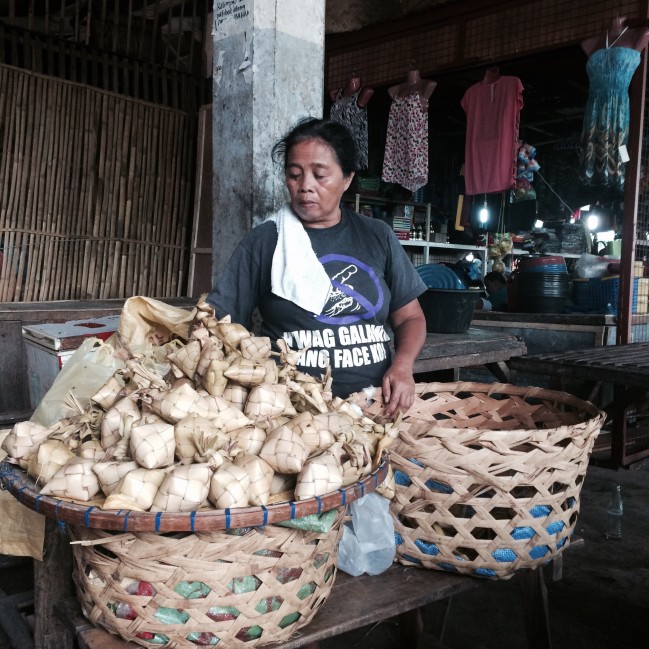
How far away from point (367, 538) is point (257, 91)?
210 centimetres

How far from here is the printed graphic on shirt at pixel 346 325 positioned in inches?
78.4

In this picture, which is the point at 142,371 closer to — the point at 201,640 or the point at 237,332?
the point at 237,332

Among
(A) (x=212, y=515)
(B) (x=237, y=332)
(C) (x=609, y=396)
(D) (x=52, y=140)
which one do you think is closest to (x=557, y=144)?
(C) (x=609, y=396)

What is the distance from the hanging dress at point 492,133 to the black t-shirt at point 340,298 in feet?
13.2

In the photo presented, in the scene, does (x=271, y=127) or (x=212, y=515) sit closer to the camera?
(x=212, y=515)

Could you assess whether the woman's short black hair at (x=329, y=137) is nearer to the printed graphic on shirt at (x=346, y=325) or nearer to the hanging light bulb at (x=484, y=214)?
the printed graphic on shirt at (x=346, y=325)

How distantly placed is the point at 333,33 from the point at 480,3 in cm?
152

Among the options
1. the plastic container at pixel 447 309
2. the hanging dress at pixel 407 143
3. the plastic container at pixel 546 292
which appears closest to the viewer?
the plastic container at pixel 447 309

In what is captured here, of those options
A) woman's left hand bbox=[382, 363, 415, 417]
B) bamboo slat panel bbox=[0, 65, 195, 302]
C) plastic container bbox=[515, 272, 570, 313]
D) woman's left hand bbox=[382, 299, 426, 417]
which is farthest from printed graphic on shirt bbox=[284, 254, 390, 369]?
plastic container bbox=[515, 272, 570, 313]

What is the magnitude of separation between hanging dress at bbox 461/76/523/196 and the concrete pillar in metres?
3.20

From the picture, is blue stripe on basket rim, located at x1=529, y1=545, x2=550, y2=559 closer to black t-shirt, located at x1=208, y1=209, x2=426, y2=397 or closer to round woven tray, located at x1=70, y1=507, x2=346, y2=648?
round woven tray, located at x1=70, y1=507, x2=346, y2=648

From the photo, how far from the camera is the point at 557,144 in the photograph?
852 cm

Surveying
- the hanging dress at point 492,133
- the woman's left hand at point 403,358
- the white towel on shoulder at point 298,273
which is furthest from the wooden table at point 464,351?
the hanging dress at point 492,133

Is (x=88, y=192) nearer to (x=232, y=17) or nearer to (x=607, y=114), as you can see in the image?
(x=232, y=17)
